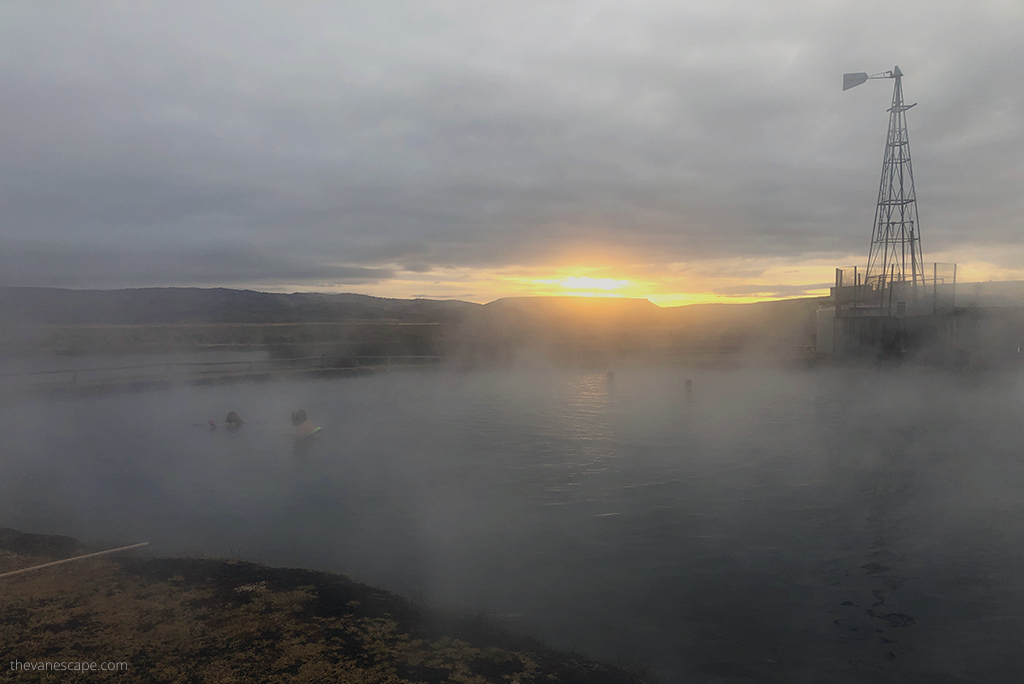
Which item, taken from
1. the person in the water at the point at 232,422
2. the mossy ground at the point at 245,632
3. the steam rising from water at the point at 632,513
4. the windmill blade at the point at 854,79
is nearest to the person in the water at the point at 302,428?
the steam rising from water at the point at 632,513

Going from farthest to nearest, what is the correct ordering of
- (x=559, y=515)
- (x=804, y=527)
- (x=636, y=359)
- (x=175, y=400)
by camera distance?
(x=636, y=359) < (x=175, y=400) < (x=559, y=515) < (x=804, y=527)

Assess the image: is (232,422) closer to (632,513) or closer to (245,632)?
(632,513)

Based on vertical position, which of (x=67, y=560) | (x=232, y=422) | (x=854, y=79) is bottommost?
(x=232, y=422)

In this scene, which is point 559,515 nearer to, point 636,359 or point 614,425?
point 614,425

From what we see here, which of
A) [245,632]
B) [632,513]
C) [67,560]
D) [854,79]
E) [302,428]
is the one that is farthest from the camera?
[854,79]

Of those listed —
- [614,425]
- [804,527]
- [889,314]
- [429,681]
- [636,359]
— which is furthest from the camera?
[636,359]

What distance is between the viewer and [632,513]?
1180cm

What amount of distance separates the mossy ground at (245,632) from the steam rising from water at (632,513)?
50.8 inches

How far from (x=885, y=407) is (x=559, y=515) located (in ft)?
68.1

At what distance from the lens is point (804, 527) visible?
10977mm

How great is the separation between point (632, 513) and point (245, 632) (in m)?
7.86

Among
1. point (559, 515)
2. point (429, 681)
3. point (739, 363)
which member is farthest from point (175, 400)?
point (739, 363)

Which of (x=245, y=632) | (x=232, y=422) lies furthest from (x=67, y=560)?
(x=232, y=422)

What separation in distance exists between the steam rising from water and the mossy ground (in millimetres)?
1291
